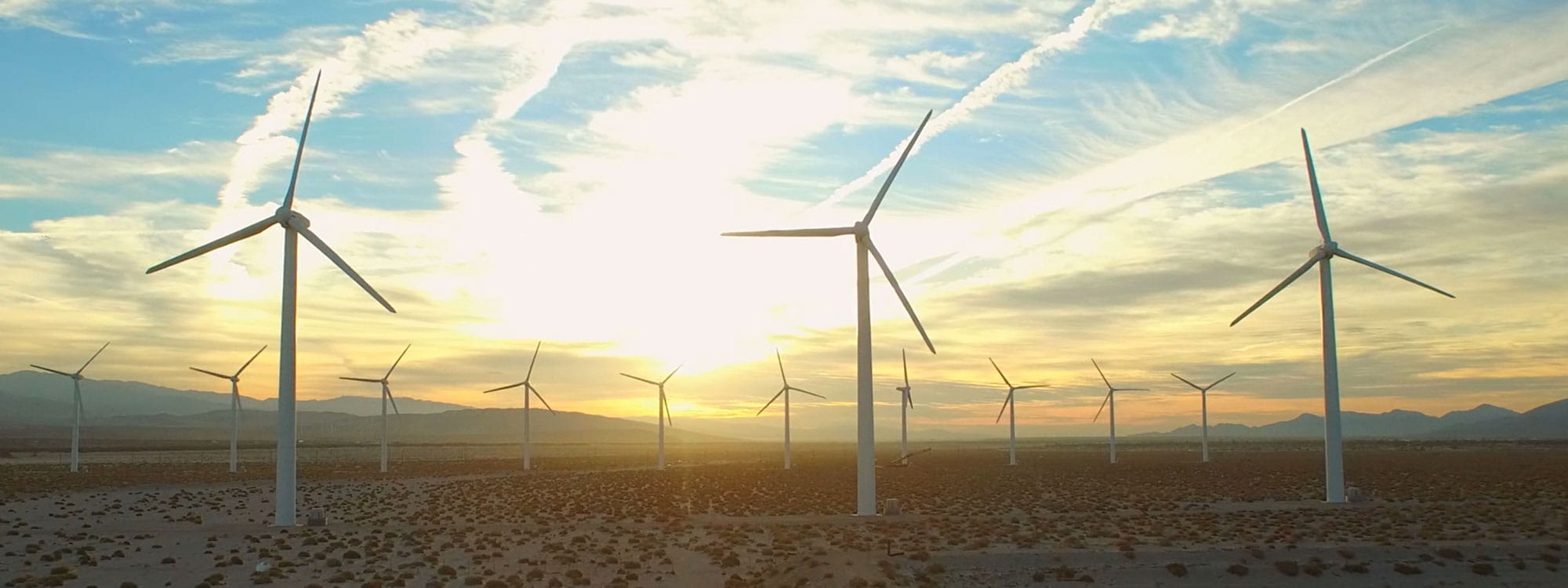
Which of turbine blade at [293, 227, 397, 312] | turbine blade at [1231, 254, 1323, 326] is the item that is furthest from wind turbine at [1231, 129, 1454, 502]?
turbine blade at [293, 227, 397, 312]

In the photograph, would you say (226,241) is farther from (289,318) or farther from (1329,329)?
(1329,329)

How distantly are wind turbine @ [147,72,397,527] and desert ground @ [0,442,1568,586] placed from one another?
1878 millimetres

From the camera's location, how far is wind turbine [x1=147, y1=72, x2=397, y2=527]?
50250 mm

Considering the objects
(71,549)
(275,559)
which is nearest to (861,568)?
(275,559)

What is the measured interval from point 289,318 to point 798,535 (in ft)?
81.1

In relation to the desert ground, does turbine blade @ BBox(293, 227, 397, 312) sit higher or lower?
higher

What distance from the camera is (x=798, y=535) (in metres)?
48.6

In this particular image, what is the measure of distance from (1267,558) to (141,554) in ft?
131

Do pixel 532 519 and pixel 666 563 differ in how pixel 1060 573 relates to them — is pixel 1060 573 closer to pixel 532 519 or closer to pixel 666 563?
pixel 666 563

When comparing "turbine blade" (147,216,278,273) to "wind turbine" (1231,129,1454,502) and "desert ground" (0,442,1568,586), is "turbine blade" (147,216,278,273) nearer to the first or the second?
"desert ground" (0,442,1568,586)

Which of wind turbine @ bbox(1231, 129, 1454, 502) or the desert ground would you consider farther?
wind turbine @ bbox(1231, 129, 1454, 502)

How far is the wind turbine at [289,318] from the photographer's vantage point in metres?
50.2

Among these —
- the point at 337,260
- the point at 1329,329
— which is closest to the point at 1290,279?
the point at 1329,329

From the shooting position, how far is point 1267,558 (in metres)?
37.5
